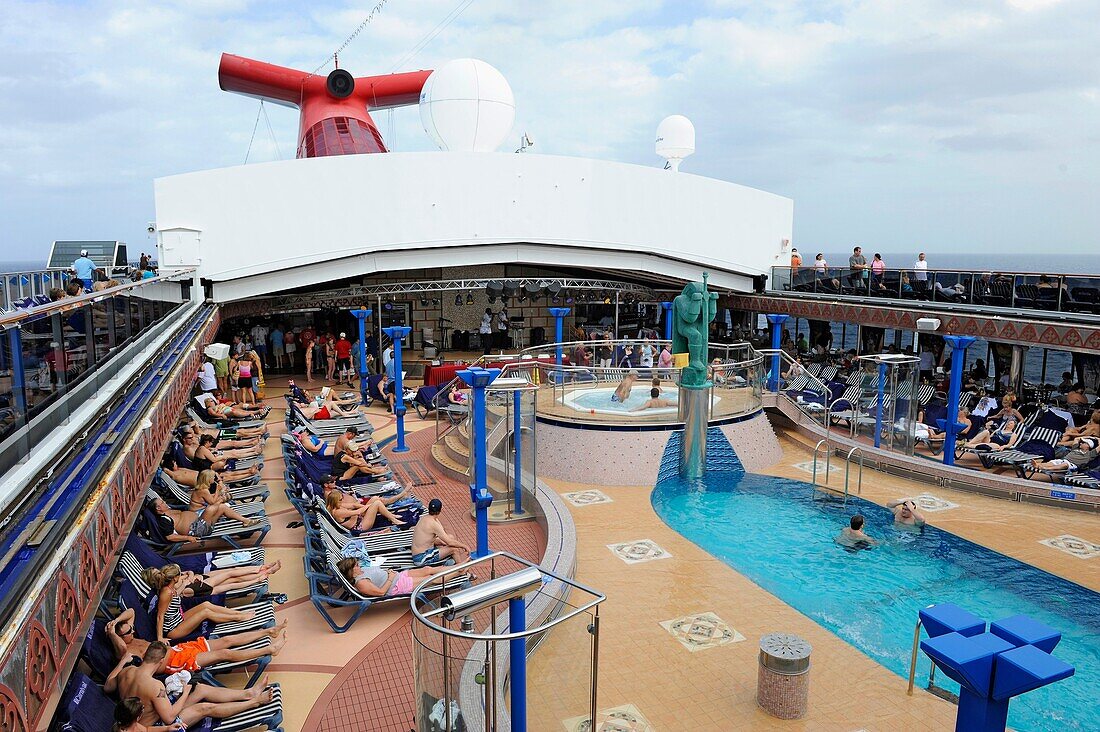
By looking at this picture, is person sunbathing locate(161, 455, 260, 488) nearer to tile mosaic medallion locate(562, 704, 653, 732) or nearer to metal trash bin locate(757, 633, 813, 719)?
tile mosaic medallion locate(562, 704, 653, 732)

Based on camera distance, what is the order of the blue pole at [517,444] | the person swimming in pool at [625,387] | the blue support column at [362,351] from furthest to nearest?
the blue support column at [362,351], the person swimming in pool at [625,387], the blue pole at [517,444]

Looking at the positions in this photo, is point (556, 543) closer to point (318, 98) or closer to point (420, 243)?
point (420, 243)

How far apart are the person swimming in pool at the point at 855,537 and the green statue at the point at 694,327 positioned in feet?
11.3

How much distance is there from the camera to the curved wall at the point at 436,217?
59.3 feet

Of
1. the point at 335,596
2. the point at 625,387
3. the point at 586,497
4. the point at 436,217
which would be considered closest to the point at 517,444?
the point at 586,497

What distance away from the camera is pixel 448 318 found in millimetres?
25547

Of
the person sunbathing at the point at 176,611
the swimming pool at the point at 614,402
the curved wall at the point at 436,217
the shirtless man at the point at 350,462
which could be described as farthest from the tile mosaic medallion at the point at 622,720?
the curved wall at the point at 436,217

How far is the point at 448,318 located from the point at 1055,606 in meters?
20.1

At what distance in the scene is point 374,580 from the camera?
7102mm

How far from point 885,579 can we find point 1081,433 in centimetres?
623

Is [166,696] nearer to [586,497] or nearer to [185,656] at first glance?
[185,656]

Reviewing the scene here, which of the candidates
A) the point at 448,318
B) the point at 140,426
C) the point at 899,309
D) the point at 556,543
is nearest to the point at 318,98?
the point at 448,318

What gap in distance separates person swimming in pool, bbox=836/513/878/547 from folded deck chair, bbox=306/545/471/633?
18.0 feet

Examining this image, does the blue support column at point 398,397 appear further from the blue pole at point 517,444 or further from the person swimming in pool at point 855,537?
the person swimming in pool at point 855,537
